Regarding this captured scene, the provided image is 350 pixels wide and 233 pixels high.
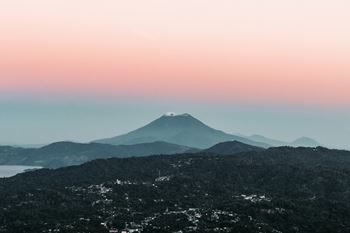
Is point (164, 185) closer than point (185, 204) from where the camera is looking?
No

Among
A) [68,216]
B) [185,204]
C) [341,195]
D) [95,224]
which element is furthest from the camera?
[341,195]

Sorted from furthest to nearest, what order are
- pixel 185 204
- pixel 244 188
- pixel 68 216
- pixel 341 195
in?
pixel 244 188
pixel 341 195
pixel 185 204
pixel 68 216

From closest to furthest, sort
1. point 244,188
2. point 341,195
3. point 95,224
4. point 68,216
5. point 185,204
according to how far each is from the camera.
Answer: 1. point 95,224
2. point 68,216
3. point 185,204
4. point 341,195
5. point 244,188

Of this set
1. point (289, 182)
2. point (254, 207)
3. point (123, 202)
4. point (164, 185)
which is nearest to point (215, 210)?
point (254, 207)

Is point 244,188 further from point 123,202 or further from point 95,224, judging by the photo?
point 95,224

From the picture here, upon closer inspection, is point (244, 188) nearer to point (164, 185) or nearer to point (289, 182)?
point (289, 182)

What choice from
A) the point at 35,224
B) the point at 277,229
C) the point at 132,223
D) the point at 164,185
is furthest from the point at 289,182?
the point at 35,224
